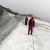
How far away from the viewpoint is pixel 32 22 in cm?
887

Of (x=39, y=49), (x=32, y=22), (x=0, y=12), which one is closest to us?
(x=39, y=49)

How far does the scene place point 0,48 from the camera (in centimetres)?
601

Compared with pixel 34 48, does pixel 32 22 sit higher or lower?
higher

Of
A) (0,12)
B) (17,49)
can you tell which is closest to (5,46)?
(17,49)

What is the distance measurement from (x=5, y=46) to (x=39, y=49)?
244cm

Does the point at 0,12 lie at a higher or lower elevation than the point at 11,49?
higher

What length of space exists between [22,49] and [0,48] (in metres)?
1.49

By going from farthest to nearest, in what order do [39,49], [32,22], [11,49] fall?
[32,22]
[39,49]
[11,49]

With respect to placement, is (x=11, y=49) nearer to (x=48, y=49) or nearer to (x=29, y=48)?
(x=29, y=48)

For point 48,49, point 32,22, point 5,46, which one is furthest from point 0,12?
point 48,49

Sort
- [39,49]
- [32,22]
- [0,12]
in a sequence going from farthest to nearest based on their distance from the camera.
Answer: [0,12] → [32,22] → [39,49]

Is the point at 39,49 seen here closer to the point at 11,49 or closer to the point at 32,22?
the point at 11,49

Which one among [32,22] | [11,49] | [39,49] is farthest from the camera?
[32,22]

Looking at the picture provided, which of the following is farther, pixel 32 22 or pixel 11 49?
pixel 32 22
